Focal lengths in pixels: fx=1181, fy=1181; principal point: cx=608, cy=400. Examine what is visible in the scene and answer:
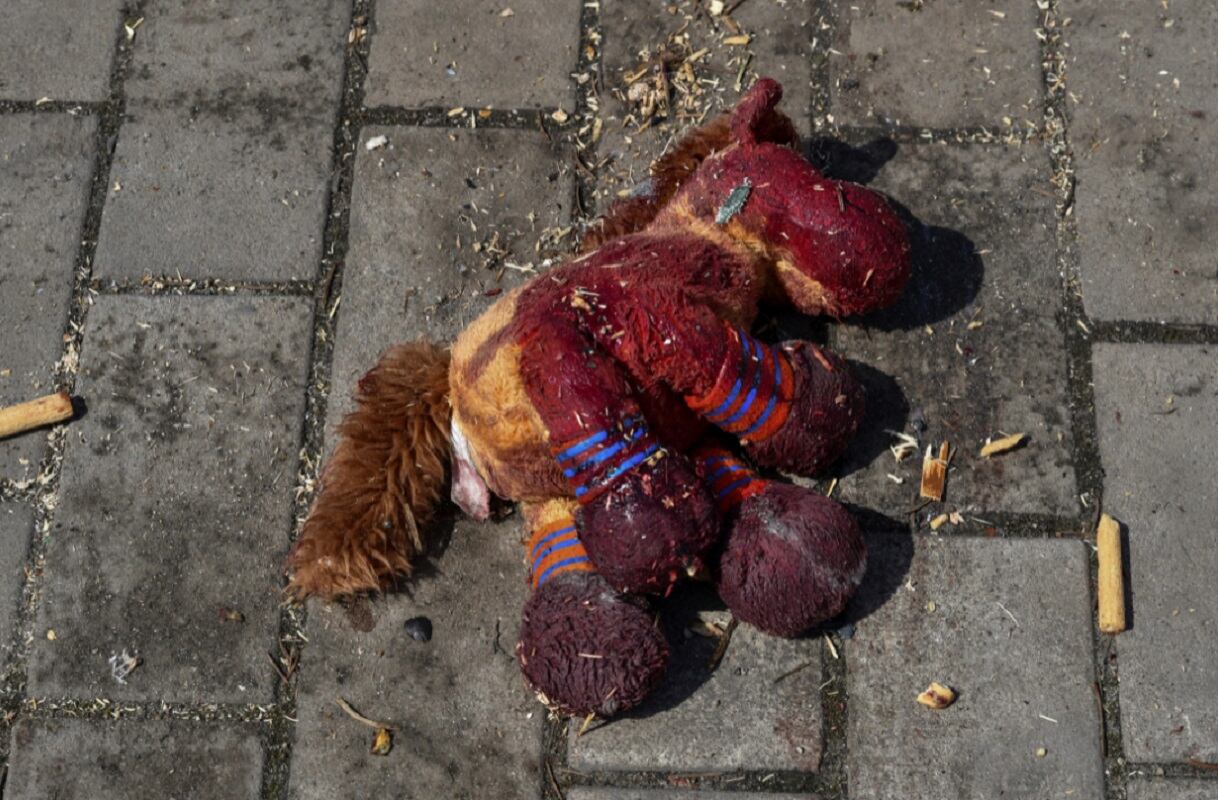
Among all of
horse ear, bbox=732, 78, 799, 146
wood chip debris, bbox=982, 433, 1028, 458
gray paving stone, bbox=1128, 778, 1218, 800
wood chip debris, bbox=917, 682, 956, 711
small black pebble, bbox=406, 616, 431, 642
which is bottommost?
gray paving stone, bbox=1128, 778, 1218, 800


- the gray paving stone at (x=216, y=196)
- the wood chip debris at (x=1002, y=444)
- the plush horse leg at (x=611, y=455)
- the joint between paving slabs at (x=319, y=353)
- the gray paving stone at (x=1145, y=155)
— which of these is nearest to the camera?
the plush horse leg at (x=611, y=455)

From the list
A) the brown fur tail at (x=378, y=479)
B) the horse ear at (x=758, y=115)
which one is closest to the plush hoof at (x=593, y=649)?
the brown fur tail at (x=378, y=479)

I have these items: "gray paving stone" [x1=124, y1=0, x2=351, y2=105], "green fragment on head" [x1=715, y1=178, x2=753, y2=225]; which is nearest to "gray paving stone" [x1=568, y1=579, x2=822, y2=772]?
"green fragment on head" [x1=715, y1=178, x2=753, y2=225]

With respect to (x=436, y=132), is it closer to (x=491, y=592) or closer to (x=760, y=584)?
(x=491, y=592)

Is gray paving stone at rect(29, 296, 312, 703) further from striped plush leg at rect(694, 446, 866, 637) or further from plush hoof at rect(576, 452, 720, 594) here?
striped plush leg at rect(694, 446, 866, 637)

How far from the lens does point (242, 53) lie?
300 cm

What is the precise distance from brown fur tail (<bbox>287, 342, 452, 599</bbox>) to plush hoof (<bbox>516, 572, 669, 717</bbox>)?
14.4 inches

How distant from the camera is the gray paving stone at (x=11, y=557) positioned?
101 inches

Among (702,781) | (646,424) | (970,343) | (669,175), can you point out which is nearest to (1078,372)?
(970,343)

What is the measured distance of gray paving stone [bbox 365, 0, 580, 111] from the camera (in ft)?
9.59

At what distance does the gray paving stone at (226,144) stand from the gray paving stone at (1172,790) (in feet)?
6.91

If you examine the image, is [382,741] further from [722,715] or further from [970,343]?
[970,343]

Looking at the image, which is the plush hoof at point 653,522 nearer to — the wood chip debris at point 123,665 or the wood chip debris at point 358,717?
the wood chip debris at point 358,717

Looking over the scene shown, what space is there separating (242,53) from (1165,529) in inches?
96.8
